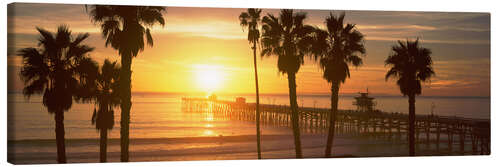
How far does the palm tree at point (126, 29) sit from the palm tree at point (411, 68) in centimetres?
793

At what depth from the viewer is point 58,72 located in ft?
46.0

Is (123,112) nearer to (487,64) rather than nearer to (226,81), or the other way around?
(226,81)

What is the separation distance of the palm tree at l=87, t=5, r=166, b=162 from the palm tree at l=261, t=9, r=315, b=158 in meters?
4.02

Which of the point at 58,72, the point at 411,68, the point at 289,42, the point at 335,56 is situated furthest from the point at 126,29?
the point at 411,68

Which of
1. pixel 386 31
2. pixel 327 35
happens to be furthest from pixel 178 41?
pixel 386 31

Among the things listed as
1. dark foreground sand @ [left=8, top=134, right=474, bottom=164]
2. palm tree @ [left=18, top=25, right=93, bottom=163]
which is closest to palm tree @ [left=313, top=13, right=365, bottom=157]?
dark foreground sand @ [left=8, top=134, right=474, bottom=164]

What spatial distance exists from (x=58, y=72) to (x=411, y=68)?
38.5ft

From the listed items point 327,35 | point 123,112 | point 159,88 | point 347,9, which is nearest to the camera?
point 123,112

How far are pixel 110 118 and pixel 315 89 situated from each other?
7214 millimetres

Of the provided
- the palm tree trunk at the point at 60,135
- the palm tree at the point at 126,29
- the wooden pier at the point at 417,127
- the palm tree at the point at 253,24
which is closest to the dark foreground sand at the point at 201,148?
the wooden pier at the point at 417,127

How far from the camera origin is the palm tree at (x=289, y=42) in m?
16.5

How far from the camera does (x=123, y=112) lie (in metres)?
13.3

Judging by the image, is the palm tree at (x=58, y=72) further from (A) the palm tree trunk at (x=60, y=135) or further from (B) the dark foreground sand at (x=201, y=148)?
(B) the dark foreground sand at (x=201, y=148)

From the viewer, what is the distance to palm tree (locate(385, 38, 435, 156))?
1648cm
